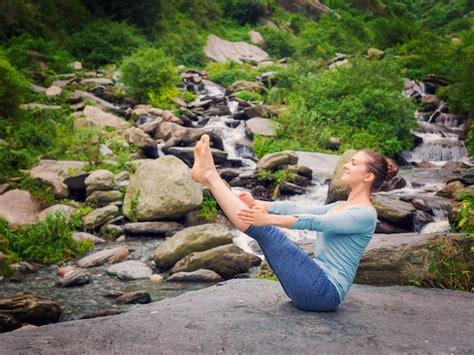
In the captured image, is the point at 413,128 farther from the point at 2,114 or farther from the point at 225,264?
the point at 2,114

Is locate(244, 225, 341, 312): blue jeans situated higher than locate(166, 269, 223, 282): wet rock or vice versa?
locate(244, 225, 341, 312): blue jeans

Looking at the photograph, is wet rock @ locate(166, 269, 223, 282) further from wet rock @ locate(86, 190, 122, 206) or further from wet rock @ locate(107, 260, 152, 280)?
wet rock @ locate(86, 190, 122, 206)

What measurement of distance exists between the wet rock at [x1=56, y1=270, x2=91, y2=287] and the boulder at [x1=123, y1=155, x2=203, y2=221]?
9.81 ft

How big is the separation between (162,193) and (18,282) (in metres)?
3.80

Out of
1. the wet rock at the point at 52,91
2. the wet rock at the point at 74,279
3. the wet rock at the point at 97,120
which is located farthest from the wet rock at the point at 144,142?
the wet rock at the point at 74,279

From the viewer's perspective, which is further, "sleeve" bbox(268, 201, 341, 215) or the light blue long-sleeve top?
"sleeve" bbox(268, 201, 341, 215)

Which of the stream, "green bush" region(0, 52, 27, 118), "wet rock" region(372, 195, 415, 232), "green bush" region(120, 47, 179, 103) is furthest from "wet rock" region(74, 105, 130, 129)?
"wet rock" region(372, 195, 415, 232)

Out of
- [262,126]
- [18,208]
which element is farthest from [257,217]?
[262,126]

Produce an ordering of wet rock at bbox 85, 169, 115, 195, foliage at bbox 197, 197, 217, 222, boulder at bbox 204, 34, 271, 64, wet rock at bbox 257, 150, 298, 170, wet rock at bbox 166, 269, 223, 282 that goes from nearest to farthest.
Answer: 1. wet rock at bbox 166, 269, 223, 282
2. foliage at bbox 197, 197, 217, 222
3. wet rock at bbox 85, 169, 115, 195
4. wet rock at bbox 257, 150, 298, 170
5. boulder at bbox 204, 34, 271, 64

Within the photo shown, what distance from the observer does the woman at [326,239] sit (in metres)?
3.58

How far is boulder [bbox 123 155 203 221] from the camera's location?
11.4m

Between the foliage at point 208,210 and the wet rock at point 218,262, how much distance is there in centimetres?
288

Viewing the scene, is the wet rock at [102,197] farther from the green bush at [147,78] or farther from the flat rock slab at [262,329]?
the green bush at [147,78]

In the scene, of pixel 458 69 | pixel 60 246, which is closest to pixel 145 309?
pixel 60 246
